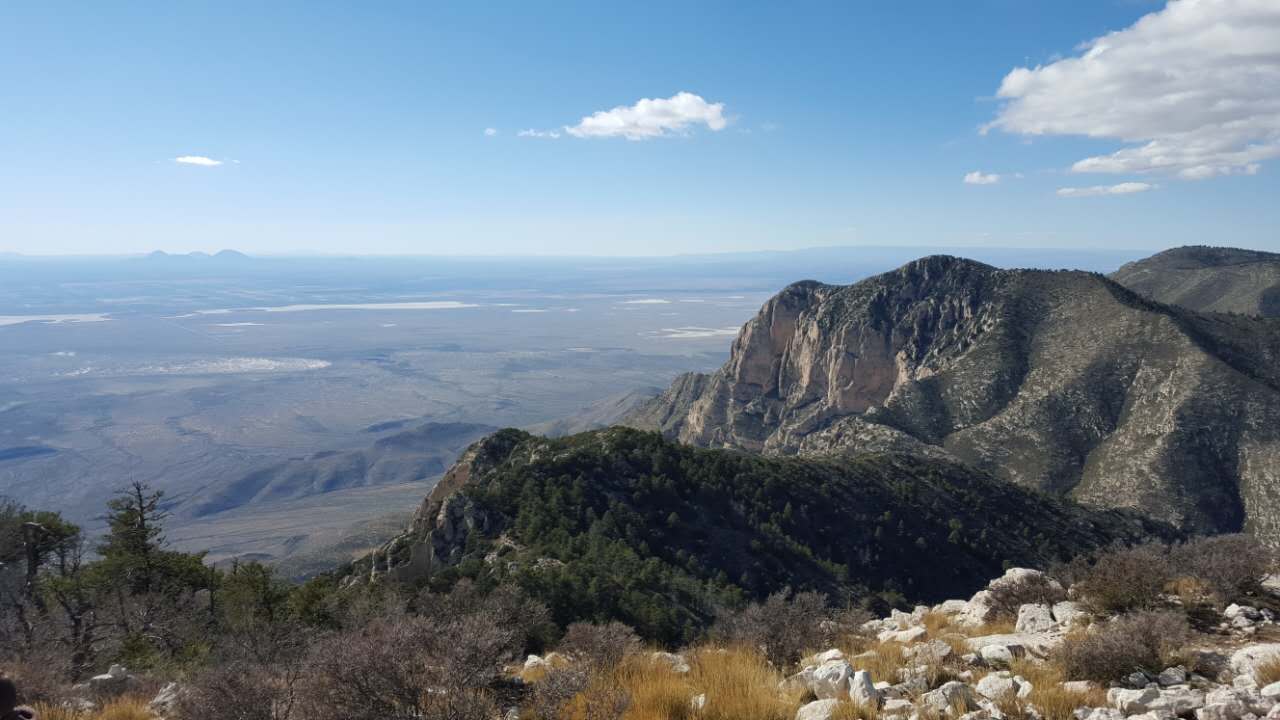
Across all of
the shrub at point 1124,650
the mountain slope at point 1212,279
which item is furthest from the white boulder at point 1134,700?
the mountain slope at point 1212,279

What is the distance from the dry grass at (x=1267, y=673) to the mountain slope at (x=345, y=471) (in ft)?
458

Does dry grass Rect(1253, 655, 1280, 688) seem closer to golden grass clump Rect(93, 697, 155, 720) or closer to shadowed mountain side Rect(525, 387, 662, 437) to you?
golden grass clump Rect(93, 697, 155, 720)

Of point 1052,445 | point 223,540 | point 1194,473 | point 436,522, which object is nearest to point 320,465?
point 223,540

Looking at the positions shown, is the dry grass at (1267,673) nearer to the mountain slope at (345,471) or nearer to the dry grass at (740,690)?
the dry grass at (740,690)

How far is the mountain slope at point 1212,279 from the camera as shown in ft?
328

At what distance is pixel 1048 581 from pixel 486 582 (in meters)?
16.3

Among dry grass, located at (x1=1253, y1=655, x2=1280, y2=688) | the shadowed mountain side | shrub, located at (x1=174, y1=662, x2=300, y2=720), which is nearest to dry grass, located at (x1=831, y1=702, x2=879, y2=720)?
dry grass, located at (x1=1253, y1=655, x2=1280, y2=688)

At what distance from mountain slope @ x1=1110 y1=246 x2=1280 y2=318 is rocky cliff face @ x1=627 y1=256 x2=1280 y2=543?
2749 cm

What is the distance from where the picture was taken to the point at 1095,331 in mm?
66312

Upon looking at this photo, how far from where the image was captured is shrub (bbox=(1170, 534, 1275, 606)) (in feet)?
31.8

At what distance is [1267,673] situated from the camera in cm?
611

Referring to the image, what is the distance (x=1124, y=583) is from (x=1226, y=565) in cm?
165

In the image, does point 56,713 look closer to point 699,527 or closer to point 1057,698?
point 1057,698

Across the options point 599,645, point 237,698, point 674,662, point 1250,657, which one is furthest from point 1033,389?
point 237,698
